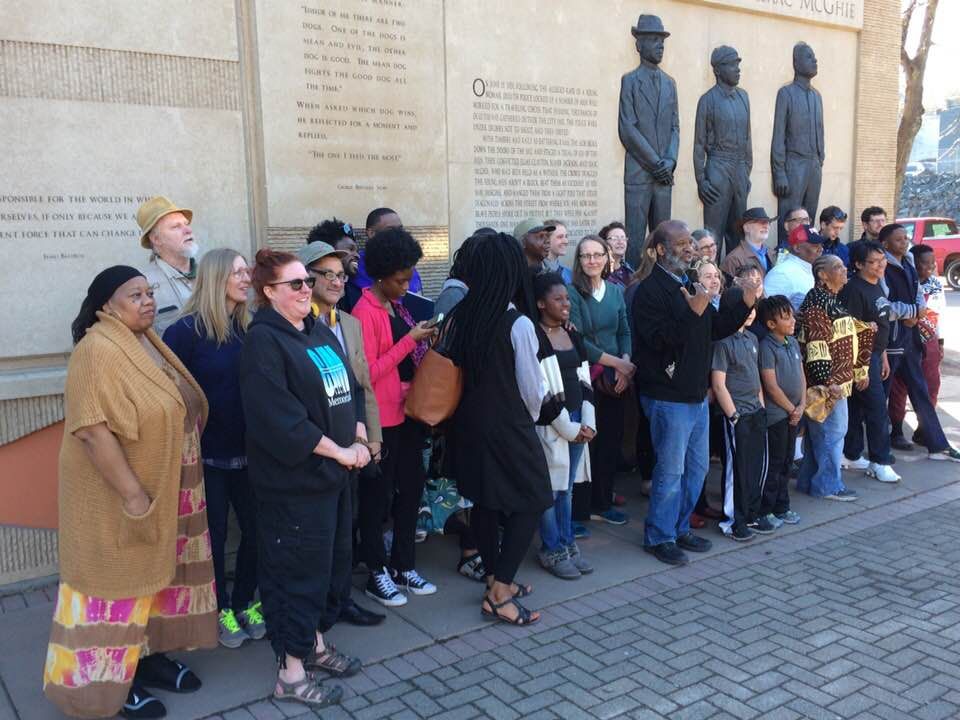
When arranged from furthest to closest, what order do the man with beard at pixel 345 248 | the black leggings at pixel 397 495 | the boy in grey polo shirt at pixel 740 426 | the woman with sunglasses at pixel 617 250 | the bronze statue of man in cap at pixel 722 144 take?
1. the bronze statue of man in cap at pixel 722 144
2. the woman with sunglasses at pixel 617 250
3. the boy in grey polo shirt at pixel 740 426
4. the man with beard at pixel 345 248
5. the black leggings at pixel 397 495

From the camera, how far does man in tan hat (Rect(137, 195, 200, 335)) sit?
3.81m

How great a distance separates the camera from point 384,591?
416cm

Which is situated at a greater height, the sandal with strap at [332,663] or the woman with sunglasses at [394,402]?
Result: the woman with sunglasses at [394,402]

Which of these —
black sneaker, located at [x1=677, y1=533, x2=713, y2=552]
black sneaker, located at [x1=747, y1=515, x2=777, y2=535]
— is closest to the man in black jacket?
black sneaker, located at [x1=677, y1=533, x2=713, y2=552]

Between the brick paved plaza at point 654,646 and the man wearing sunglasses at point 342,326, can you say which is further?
the man wearing sunglasses at point 342,326

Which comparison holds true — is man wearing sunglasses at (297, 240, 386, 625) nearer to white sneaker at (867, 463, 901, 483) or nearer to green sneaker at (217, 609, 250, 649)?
green sneaker at (217, 609, 250, 649)

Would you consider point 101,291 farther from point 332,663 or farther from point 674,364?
point 674,364

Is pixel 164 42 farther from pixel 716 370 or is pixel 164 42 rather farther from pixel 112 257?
pixel 716 370

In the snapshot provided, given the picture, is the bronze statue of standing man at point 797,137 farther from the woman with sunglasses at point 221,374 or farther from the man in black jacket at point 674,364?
the woman with sunglasses at point 221,374

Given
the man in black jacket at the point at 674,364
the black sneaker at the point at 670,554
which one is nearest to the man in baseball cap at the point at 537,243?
the man in black jacket at the point at 674,364

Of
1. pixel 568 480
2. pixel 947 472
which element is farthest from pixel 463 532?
pixel 947 472

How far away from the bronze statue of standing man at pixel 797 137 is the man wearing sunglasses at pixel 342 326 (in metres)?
5.59

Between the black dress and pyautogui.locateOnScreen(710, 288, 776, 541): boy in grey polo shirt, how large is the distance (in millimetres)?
1739

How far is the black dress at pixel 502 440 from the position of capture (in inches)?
149
